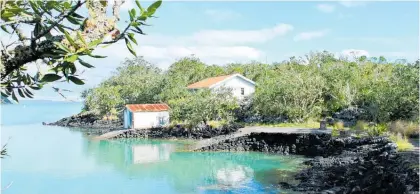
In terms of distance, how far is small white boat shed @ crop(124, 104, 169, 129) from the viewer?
35.2 meters

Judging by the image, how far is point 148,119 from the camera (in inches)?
1398

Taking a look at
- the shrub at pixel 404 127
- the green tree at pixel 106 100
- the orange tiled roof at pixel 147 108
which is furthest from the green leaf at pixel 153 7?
the green tree at pixel 106 100

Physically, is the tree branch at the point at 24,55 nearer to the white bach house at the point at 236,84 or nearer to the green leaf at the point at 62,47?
the green leaf at the point at 62,47

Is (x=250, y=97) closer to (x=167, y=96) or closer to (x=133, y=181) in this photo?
(x=167, y=96)

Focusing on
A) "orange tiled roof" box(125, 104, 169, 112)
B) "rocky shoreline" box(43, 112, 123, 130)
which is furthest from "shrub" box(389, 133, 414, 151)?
"rocky shoreline" box(43, 112, 123, 130)

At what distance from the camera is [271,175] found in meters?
19.3

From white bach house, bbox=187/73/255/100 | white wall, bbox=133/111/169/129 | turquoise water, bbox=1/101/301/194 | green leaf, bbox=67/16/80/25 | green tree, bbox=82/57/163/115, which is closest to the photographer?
green leaf, bbox=67/16/80/25

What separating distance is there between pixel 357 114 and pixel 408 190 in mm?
18191

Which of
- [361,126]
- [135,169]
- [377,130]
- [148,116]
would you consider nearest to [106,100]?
[148,116]

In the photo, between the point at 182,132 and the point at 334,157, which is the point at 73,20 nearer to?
the point at 334,157

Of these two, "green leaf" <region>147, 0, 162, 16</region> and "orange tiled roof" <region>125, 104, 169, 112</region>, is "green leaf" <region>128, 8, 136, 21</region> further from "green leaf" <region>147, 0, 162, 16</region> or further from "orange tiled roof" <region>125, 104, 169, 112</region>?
"orange tiled roof" <region>125, 104, 169, 112</region>

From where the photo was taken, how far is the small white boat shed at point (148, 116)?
115 feet

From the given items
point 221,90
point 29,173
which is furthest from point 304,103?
point 29,173

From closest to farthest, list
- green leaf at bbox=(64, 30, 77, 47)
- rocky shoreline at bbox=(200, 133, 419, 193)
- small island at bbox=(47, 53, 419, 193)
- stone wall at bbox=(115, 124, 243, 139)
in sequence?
green leaf at bbox=(64, 30, 77, 47) < rocky shoreline at bbox=(200, 133, 419, 193) < small island at bbox=(47, 53, 419, 193) < stone wall at bbox=(115, 124, 243, 139)
